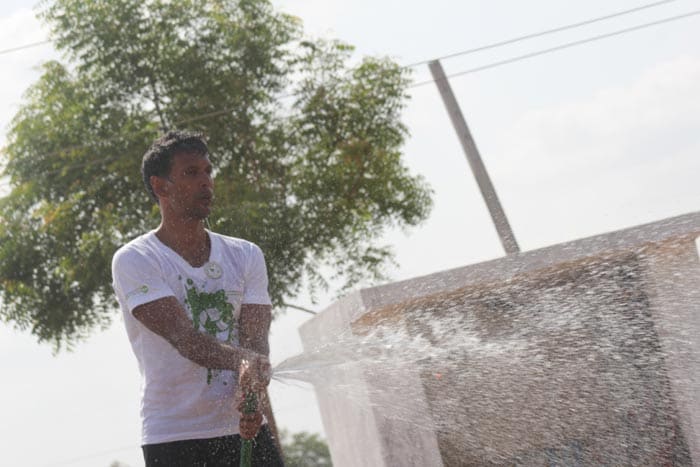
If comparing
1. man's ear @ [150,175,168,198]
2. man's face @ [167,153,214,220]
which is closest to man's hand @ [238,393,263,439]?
man's face @ [167,153,214,220]

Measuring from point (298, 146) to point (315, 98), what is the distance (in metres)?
0.77

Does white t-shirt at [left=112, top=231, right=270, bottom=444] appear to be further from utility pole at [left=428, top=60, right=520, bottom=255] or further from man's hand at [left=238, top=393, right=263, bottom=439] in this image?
utility pole at [left=428, top=60, right=520, bottom=255]

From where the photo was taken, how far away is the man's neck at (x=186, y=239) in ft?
11.6

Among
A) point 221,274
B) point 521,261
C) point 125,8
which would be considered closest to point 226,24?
point 125,8

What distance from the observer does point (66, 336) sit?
56.2 ft

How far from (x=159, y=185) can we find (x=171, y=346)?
0.54m

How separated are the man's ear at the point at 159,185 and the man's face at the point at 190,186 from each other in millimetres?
→ 20

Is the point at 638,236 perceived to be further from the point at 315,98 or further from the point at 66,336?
the point at 66,336

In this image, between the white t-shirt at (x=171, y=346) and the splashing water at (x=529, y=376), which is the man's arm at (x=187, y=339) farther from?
the splashing water at (x=529, y=376)

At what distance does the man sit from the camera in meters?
3.31

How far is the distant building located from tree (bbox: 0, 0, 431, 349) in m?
8.83

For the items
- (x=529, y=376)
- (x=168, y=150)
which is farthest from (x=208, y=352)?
(x=529, y=376)

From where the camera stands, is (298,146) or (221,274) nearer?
(221,274)

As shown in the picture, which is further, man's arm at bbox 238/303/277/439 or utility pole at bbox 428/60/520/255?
utility pole at bbox 428/60/520/255
